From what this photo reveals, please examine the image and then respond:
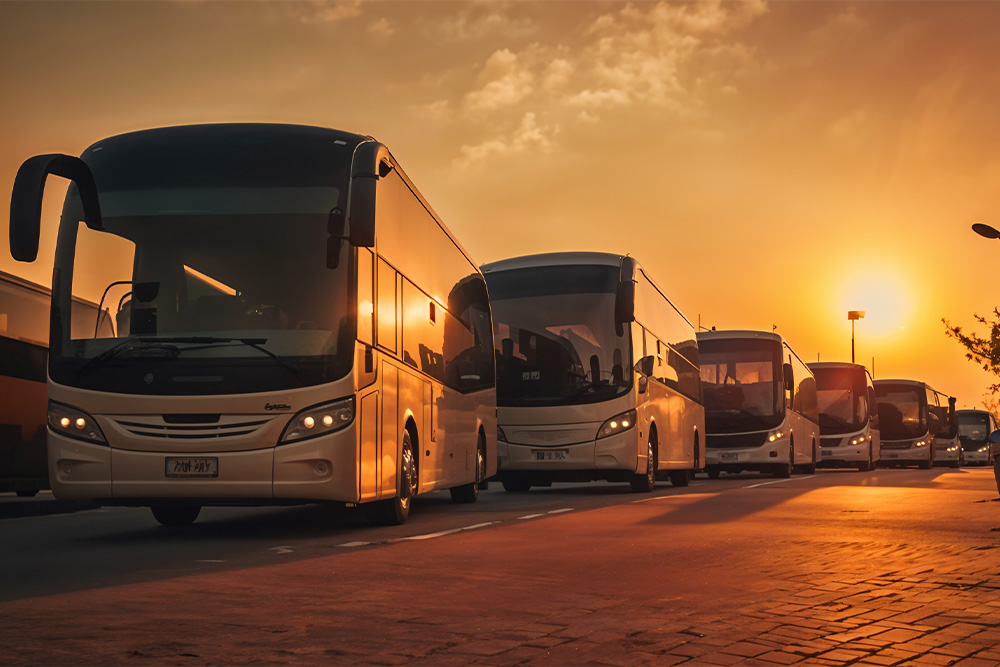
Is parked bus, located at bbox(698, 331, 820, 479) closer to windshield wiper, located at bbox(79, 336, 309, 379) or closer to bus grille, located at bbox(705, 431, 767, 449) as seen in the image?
bus grille, located at bbox(705, 431, 767, 449)

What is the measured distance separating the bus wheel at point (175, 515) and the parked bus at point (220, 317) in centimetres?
215

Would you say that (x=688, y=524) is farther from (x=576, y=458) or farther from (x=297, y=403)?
(x=576, y=458)

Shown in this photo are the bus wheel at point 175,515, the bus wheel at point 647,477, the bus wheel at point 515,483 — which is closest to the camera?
the bus wheel at point 175,515

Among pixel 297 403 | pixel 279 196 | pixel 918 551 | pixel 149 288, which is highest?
pixel 279 196

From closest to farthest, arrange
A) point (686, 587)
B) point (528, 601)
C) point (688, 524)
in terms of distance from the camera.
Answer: point (528, 601) < point (686, 587) < point (688, 524)

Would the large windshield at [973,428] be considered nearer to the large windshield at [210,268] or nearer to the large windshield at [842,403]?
the large windshield at [842,403]

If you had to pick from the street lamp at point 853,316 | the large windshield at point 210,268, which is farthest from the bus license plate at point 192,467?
the street lamp at point 853,316

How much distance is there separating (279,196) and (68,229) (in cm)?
203

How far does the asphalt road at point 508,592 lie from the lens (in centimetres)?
587

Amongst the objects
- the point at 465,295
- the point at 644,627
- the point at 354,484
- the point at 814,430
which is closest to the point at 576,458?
the point at 465,295

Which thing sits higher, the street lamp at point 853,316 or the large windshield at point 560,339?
the street lamp at point 853,316

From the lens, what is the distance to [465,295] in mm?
18594

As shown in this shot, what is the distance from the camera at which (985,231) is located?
39.6 meters

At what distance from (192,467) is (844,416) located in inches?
1515
